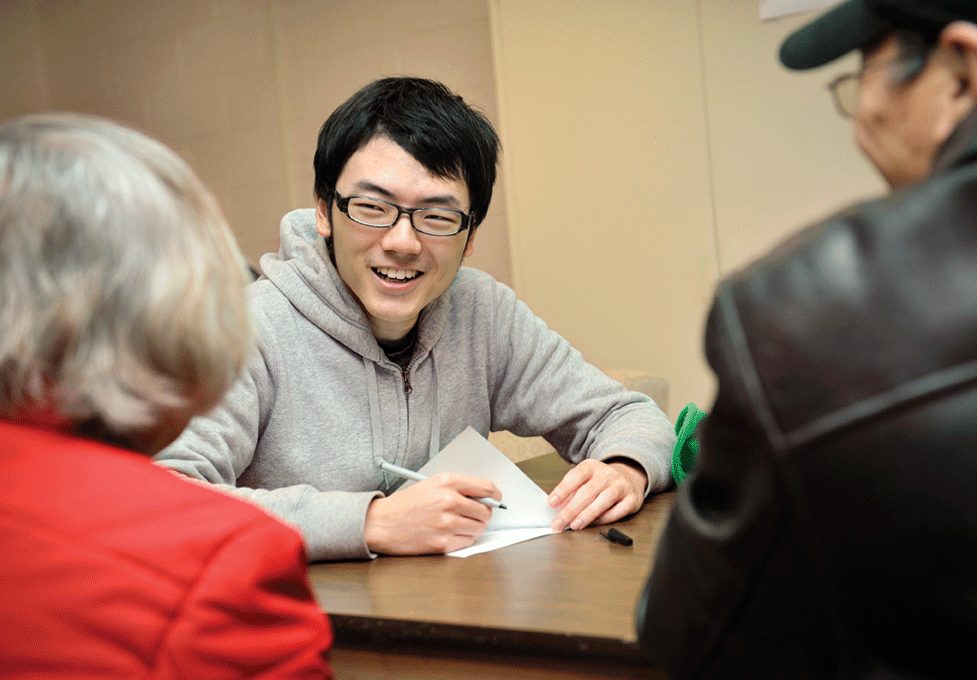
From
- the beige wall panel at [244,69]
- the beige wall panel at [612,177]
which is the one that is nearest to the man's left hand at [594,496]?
the beige wall panel at [612,177]

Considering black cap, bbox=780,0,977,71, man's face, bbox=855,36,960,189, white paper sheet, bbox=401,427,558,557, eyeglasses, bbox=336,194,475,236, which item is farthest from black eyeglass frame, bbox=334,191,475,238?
man's face, bbox=855,36,960,189

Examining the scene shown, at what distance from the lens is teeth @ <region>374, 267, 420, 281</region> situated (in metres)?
1.76

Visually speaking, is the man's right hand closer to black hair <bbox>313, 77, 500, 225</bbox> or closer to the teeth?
the teeth

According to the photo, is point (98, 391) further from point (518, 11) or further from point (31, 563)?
point (518, 11)

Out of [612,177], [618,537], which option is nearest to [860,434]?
[618,537]

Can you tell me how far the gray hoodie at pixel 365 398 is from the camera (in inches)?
63.3

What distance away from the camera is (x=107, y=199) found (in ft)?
2.51

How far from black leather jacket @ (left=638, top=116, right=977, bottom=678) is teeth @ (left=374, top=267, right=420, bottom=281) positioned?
1.09 meters

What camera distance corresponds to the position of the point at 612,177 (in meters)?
3.45

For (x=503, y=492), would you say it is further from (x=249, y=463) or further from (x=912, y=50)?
(x=912, y=50)

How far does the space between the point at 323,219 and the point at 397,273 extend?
0.61 ft

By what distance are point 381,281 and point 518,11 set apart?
2.04 meters

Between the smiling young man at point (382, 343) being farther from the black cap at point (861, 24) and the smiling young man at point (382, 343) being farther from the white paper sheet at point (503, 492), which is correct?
the black cap at point (861, 24)

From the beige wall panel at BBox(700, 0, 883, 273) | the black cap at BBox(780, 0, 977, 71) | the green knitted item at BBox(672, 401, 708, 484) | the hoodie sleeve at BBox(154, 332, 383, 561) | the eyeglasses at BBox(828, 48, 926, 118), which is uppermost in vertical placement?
the black cap at BBox(780, 0, 977, 71)
